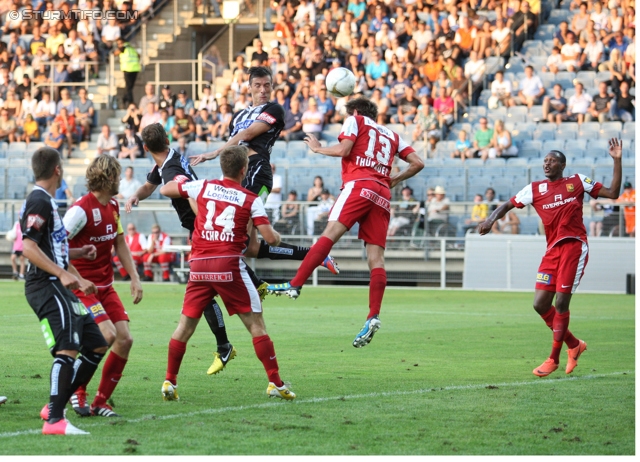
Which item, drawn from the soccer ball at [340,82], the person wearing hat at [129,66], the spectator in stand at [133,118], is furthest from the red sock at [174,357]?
the person wearing hat at [129,66]

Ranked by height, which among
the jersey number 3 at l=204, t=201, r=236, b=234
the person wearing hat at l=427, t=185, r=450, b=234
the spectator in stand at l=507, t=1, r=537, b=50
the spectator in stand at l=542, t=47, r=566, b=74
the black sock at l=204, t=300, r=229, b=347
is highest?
the spectator in stand at l=507, t=1, r=537, b=50

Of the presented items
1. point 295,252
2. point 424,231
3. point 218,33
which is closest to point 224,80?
point 218,33

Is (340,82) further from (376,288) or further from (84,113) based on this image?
(84,113)

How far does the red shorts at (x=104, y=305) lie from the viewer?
25.4 ft

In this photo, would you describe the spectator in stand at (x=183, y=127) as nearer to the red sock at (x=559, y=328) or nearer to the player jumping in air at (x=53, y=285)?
the red sock at (x=559, y=328)

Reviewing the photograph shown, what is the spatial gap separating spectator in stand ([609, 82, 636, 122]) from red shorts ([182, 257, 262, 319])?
59.3 ft

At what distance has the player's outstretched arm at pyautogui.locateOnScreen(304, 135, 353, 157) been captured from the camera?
31.5ft

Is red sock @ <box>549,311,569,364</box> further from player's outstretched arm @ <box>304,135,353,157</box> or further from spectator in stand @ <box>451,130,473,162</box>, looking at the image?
spectator in stand @ <box>451,130,473,162</box>

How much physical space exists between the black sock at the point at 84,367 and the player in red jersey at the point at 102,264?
196 millimetres

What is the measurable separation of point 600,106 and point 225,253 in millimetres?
18307

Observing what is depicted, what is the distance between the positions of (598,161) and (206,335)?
1270 centimetres

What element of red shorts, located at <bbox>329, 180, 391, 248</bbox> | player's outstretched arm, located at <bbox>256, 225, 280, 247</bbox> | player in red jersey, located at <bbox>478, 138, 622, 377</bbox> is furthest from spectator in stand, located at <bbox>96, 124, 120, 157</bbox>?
player's outstretched arm, located at <bbox>256, 225, 280, 247</bbox>

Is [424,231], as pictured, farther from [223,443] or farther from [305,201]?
[223,443]

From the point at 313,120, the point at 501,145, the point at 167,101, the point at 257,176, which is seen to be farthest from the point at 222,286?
the point at 167,101
